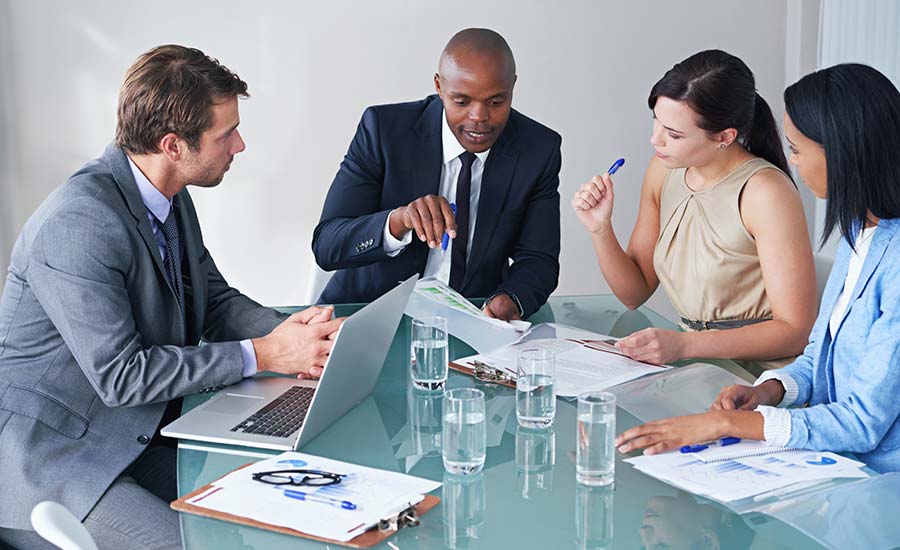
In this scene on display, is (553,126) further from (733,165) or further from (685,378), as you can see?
(685,378)

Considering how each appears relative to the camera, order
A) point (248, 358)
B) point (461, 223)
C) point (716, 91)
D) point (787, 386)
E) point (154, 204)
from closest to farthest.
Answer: point (787, 386)
point (248, 358)
point (154, 204)
point (716, 91)
point (461, 223)

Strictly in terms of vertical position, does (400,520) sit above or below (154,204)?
below

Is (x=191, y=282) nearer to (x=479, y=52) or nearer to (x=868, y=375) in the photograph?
(x=479, y=52)

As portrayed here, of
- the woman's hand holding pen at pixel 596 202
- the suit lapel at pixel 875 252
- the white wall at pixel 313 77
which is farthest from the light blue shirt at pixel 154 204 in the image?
the white wall at pixel 313 77

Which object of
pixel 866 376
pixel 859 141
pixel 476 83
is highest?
pixel 476 83

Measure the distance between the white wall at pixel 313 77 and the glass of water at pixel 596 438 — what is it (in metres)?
2.74

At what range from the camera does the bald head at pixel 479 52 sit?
8.44 feet

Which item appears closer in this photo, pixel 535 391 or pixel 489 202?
pixel 535 391

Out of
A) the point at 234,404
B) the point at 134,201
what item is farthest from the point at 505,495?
the point at 134,201

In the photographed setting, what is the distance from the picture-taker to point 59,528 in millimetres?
1232

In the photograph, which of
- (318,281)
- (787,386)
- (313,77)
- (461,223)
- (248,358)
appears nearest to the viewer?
(787,386)

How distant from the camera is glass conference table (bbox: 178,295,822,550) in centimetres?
125

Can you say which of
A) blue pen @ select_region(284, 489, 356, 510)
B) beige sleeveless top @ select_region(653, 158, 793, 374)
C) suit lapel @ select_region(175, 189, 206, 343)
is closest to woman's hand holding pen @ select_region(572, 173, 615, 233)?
beige sleeveless top @ select_region(653, 158, 793, 374)

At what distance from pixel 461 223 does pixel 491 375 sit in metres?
0.88
